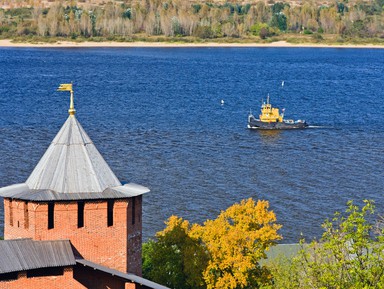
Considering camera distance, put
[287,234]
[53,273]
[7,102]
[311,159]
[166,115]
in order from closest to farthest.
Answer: [53,273] < [287,234] < [311,159] < [166,115] < [7,102]

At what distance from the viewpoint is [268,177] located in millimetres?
59094

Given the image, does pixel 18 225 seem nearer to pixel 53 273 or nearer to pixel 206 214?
pixel 53 273

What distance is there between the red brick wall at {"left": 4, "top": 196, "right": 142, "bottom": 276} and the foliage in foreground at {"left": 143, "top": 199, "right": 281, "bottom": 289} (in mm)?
6349

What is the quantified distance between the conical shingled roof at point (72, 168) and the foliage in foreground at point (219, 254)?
6.85 metres

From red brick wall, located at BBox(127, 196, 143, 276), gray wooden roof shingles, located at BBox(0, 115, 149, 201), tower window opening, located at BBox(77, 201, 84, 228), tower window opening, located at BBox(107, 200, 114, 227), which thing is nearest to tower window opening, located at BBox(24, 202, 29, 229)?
gray wooden roof shingles, located at BBox(0, 115, 149, 201)

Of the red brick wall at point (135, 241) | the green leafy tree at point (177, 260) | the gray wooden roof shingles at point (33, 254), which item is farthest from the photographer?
the green leafy tree at point (177, 260)

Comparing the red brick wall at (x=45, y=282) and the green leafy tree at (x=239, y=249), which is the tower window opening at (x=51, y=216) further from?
the green leafy tree at (x=239, y=249)

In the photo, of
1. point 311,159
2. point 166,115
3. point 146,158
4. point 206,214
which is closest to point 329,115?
point 166,115

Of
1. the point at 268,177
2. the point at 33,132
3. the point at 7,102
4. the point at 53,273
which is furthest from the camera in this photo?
the point at 7,102

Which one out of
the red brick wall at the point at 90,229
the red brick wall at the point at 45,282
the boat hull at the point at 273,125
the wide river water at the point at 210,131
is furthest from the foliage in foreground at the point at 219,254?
the boat hull at the point at 273,125

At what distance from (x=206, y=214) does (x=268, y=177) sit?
1232cm

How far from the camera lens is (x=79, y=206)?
23281 mm

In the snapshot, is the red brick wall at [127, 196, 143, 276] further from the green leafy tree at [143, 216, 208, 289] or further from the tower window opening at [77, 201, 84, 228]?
the green leafy tree at [143, 216, 208, 289]

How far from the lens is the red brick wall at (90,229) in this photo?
23.0 metres
